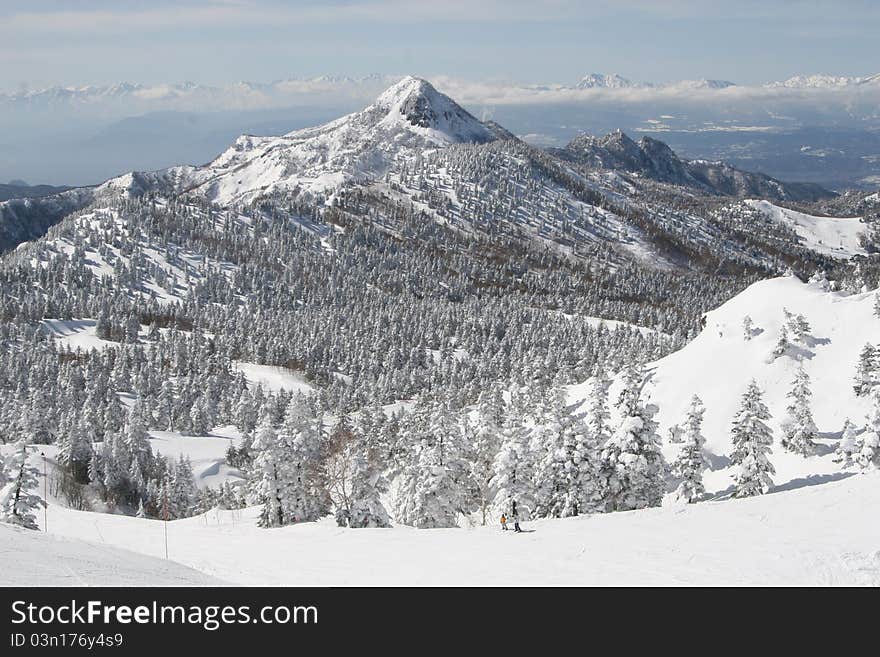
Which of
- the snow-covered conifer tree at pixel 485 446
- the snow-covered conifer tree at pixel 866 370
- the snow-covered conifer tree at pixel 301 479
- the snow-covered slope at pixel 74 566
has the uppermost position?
the snow-covered slope at pixel 74 566

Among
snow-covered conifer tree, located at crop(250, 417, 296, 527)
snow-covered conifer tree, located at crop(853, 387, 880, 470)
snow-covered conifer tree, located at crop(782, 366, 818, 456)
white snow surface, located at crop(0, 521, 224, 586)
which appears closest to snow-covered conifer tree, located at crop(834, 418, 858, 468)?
snow-covered conifer tree, located at crop(853, 387, 880, 470)

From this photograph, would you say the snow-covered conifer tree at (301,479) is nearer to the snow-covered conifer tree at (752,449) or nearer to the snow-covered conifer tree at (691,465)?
the snow-covered conifer tree at (691,465)

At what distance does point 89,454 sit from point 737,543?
10711 centimetres

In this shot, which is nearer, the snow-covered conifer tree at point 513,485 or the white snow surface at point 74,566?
the white snow surface at point 74,566

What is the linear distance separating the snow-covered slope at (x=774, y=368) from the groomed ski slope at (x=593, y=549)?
23813 millimetres

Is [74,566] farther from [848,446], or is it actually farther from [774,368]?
[774,368]

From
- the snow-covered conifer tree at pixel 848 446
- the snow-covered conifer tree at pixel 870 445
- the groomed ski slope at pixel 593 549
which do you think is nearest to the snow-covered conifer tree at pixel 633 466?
the groomed ski slope at pixel 593 549

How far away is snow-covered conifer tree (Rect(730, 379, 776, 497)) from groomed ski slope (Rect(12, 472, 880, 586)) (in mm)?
11083

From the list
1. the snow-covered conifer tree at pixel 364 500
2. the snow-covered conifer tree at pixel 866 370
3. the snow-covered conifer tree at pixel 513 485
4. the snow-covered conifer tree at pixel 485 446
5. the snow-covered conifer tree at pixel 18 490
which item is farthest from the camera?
the snow-covered conifer tree at pixel 485 446

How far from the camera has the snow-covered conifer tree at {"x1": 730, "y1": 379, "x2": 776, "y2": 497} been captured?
5000 centimetres

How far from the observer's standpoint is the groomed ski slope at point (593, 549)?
82.8 feet

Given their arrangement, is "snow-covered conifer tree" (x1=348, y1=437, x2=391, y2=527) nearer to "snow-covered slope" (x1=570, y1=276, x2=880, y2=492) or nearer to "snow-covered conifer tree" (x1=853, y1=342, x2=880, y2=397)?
"snow-covered slope" (x1=570, y1=276, x2=880, y2=492)
